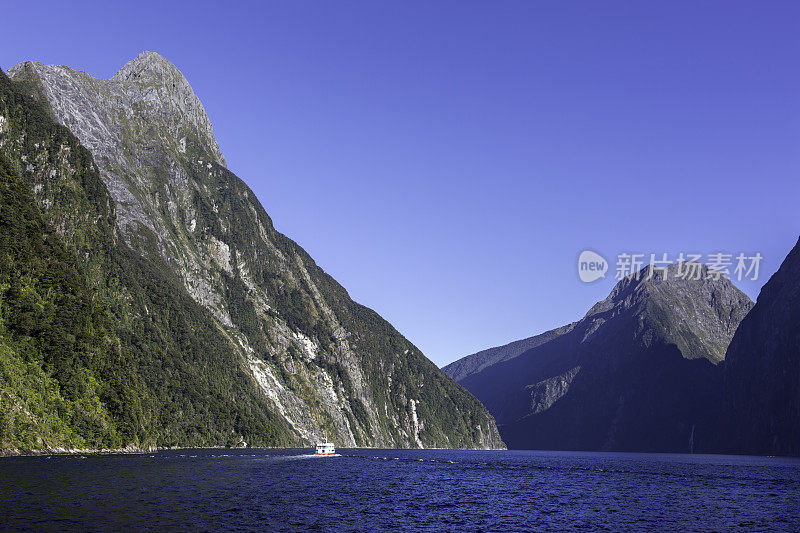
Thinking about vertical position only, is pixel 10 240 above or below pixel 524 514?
above

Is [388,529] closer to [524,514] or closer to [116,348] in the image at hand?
[524,514]

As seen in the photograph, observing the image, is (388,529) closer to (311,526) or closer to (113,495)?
(311,526)

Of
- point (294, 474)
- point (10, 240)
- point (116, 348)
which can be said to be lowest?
point (294, 474)

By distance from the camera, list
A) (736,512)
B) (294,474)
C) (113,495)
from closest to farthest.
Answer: (113,495) < (736,512) < (294,474)

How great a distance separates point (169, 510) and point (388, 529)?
21.6 metres

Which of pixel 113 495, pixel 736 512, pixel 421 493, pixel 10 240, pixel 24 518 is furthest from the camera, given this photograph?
pixel 10 240

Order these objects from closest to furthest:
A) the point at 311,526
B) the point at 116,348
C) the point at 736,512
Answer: the point at 311,526, the point at 736,512, the point at 116,348

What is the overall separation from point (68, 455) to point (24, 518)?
3157 inches

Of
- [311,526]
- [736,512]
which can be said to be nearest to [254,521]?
[311,526]

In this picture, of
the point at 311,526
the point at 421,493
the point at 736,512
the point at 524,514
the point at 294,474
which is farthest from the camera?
the point at 294,474

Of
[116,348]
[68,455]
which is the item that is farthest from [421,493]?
[116,348]

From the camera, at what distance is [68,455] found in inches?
4919

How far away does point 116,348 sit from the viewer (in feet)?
542

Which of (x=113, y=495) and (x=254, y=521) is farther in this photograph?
(x=113, y=495)
